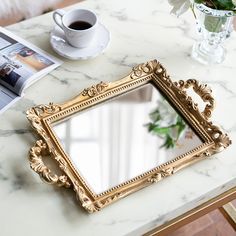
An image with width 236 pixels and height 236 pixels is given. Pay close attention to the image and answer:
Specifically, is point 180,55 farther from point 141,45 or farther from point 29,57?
point 29,57

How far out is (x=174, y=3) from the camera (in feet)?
3.41

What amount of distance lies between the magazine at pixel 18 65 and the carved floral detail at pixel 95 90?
0.13 metres

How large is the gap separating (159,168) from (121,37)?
1.36ft

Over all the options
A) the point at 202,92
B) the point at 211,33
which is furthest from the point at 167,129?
the point at 211,33

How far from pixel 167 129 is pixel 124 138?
0.10m

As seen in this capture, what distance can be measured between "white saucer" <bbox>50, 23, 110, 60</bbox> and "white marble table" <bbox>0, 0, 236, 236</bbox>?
0.07ft

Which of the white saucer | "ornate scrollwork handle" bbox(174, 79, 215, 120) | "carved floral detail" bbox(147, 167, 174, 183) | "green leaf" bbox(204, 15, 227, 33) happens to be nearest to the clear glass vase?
"green leaf" bbox(204, 15, 227, 33)

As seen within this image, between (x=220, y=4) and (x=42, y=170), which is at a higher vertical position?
(x=220, y=4)

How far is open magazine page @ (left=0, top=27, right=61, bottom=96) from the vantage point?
1.05 m

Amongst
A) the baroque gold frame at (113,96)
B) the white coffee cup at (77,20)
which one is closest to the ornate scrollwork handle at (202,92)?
the baroque gold frame at (113,96)

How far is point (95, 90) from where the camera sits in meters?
1.03

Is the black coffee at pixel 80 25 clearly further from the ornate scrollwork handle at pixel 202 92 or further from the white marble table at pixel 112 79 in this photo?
the ornate scrollwork handle at pixel 202 92

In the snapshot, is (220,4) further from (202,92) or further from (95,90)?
(95,90)

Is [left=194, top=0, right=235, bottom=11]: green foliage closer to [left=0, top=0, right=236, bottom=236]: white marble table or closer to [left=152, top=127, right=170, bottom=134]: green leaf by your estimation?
[left=0, top=0, right=236, bottom=236]: white marble table
